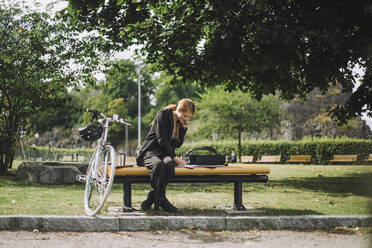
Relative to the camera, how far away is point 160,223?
5082 millimetres

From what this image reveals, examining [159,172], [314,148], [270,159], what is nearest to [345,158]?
[314,148]

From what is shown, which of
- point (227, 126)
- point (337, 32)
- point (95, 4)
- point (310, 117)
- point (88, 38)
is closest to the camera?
point (337, 32)

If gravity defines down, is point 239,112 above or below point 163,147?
above

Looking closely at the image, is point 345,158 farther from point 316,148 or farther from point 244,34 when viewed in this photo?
point 244,34

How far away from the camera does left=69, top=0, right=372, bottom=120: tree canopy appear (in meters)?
9.53

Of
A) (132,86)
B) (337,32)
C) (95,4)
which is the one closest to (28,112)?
(95,4)

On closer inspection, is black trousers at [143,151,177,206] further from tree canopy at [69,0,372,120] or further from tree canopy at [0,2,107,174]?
tree canopy at [0,2,107,174]

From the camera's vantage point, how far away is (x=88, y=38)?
540 inches

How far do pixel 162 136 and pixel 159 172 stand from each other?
22.7 inches

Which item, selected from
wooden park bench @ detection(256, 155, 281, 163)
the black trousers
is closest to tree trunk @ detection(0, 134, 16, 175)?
the black trousers

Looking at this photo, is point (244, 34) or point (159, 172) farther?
point (244, 34)

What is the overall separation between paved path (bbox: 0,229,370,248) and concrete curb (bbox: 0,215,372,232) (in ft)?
0.47

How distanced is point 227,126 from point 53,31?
21.2 metres

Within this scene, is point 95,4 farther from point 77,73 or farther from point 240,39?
point 240,39
